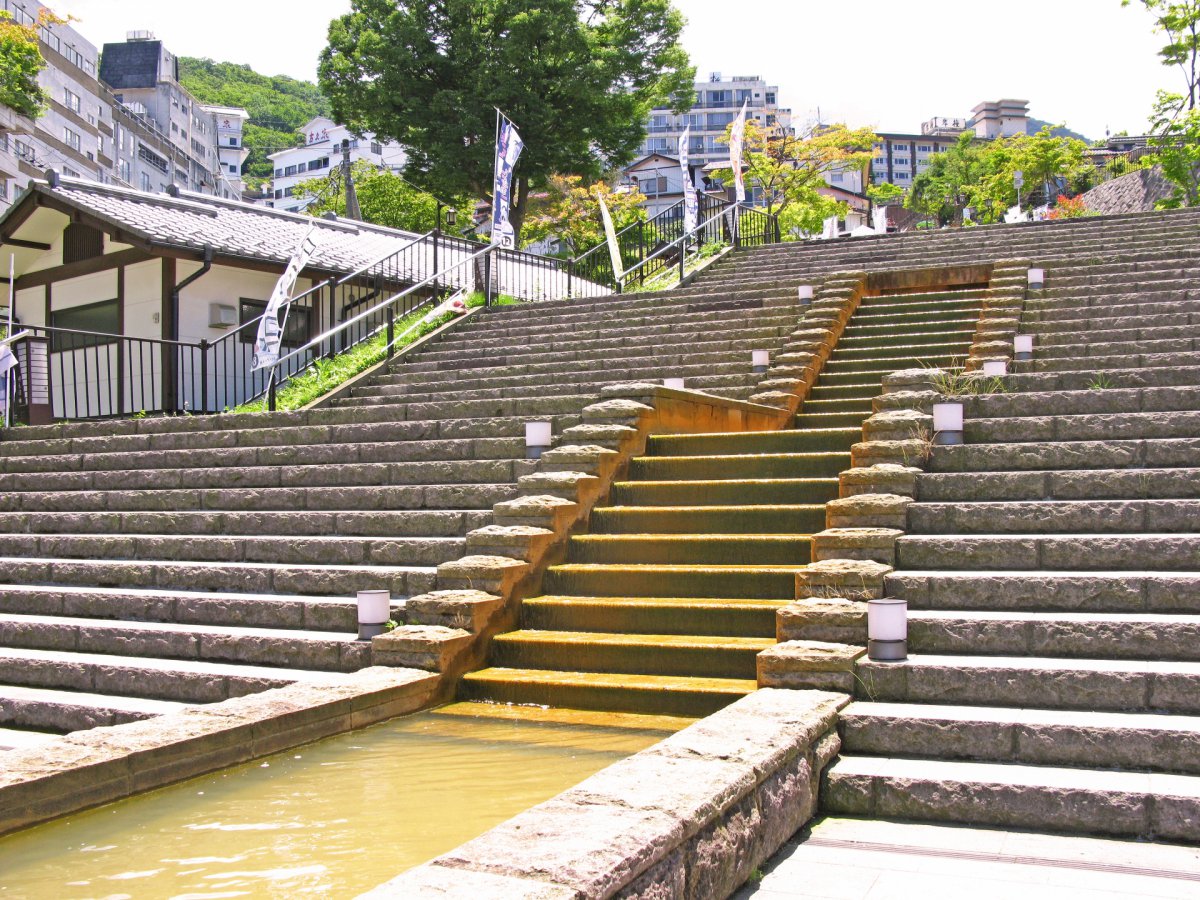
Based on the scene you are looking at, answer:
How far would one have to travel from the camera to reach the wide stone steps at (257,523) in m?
8.30

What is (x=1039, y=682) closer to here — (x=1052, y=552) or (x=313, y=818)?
(x=1052, y=552)

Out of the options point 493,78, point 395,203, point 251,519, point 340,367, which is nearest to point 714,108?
point 395,203

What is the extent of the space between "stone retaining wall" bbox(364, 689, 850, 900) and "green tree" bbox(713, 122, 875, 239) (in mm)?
32001

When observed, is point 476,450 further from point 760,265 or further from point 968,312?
point 760,265

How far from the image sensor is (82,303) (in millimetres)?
18844

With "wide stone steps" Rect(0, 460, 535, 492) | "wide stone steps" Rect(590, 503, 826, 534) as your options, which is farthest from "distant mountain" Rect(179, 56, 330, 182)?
"wide stone steps" Rect(590, 503, 826, 534)

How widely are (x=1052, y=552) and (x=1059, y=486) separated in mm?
803

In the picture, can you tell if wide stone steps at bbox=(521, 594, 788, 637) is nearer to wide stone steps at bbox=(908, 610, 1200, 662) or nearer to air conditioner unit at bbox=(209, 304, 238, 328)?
wide stone steps at bbox=(908, 610, 1200, 662)

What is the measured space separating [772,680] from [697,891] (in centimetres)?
199

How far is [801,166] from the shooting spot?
127 ft

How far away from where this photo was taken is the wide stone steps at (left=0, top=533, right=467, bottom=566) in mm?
7941

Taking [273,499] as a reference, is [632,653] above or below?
below

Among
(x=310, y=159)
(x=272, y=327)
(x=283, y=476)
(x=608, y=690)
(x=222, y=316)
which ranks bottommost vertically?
(x=608, y=690)

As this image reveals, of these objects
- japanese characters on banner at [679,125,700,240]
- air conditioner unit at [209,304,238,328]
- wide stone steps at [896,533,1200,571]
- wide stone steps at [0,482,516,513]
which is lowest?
wide stone steps at [896,533,1200,571]
